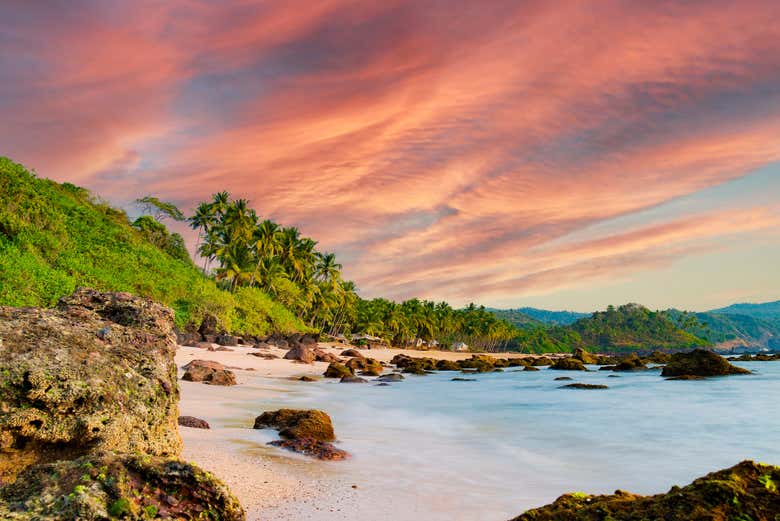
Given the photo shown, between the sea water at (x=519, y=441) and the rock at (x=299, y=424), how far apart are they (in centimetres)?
41

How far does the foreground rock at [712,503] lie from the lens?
297 centimetres

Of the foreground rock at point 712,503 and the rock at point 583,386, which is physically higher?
the foreground rock at point 712,503

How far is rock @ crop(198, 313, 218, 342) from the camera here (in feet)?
147

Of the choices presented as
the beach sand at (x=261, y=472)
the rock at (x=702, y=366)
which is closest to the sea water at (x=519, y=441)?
the beach sand at (x=261, y=472)

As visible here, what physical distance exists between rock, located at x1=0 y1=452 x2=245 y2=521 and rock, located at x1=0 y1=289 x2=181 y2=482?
981 millimetres

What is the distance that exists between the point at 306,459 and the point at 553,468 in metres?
5.80

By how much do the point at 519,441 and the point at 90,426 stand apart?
458 inches

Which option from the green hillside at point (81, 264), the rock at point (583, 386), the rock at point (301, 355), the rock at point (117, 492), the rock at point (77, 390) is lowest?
the rock at point (583, 386)

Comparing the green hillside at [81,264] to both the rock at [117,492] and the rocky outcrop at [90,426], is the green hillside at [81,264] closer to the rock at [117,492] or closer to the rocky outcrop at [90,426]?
the rocky outcrop at [90,426]

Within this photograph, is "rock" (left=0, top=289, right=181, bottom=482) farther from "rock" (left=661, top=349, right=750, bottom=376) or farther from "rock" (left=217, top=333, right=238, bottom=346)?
"rock" (left=217, top=333, right=238, bottom=346)

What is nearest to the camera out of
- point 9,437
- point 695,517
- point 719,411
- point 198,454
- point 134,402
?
point 695,517

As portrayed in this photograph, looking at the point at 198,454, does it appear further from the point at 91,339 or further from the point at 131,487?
the point at 131,487

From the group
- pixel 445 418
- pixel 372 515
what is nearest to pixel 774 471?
pixel 372 515

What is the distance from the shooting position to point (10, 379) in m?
4.44
